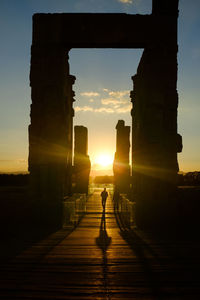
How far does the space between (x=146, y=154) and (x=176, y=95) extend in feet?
7.05

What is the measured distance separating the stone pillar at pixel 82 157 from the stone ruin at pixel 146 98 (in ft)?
41.9

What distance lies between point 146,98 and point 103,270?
252 inches

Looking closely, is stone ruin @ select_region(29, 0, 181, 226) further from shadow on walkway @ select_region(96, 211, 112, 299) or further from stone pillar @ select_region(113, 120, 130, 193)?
stone pillar @ select_region(113, 120, 130, 193)

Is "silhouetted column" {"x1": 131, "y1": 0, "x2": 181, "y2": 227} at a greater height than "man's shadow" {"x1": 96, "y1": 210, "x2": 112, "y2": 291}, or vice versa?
"silhouetted column" {"x1": 131, "y1": 0, "x2": 181, "y2": 227}

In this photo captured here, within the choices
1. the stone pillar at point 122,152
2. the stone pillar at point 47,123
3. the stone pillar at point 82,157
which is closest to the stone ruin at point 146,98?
the stone pillar at point 47,123

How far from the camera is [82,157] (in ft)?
77.5

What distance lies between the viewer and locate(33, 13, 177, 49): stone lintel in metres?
10.2

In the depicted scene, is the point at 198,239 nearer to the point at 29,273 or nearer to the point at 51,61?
the point at 29,273

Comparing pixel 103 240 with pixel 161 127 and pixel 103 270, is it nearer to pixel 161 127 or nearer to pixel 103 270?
pixel 103 270

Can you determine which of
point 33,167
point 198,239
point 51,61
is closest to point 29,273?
point 198,239

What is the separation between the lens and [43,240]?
7805mm

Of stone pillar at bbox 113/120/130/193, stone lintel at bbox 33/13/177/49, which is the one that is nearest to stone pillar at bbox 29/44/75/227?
stone lintel at bbox 33/13/177/49

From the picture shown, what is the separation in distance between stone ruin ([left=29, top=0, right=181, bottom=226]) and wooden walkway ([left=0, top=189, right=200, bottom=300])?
245 centimetres

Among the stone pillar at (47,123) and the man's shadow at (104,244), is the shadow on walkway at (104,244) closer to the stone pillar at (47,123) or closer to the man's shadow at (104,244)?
the man's shadow at (104,244)
